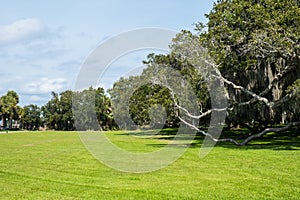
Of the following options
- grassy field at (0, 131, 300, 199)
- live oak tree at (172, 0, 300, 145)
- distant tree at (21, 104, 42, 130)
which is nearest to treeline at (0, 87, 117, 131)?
distant tree at (21, 104, 42, 130)

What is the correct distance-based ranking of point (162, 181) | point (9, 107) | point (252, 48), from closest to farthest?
point (162, 181) → point (252, 48) → point (9, 107)

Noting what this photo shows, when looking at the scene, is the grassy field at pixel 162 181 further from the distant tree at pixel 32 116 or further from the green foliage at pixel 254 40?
the distant tree at pixel 32 116

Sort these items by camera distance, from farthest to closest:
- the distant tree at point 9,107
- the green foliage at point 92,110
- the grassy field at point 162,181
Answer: the distant tree at point 9,107
the green foliage at point 92,110
the grassy field at point 162,181

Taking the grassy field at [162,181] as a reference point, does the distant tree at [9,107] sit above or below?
above

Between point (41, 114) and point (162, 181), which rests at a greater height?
point (41, 114)

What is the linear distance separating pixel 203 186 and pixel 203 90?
15.7 m

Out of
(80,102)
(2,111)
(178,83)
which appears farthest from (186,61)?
(2,111)

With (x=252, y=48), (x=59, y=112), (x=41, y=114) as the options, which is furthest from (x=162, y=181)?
(x=41, y=114)

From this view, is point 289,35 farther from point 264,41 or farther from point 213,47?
point 213,47

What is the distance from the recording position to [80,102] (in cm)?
5166

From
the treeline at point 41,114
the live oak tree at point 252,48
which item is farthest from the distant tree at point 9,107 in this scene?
the live oak tree at point 252,48

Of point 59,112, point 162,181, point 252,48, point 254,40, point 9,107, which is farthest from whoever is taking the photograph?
point 59,112

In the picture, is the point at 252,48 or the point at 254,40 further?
the point at 252,48

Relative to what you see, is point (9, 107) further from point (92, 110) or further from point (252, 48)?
point (252, 48)
